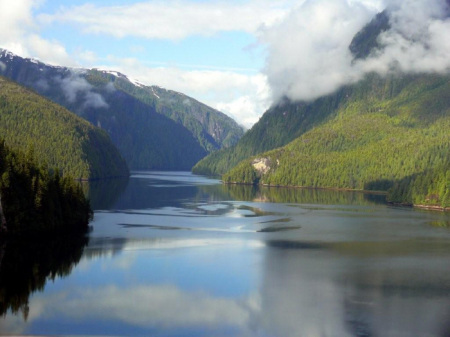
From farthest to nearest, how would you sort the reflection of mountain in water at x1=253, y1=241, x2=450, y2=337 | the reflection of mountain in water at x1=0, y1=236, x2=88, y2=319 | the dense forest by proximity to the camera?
the dense forest → the reflection of mountain in water at x1=0, y1=236, x2=88, y2=319 → the reflection of mountain in water at x1=253, y1=241, x2=450, y2=337

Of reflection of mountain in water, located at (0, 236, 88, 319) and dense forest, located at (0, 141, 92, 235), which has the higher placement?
dense forest, located at (0, 141, 92, 235)

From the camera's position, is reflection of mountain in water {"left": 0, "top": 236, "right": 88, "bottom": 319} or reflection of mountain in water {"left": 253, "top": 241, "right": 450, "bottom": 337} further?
reflection of mountain in water {"left": 0, "top": 236, "right": 88, "bottom": 319}

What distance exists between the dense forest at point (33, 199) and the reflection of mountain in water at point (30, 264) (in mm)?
4132

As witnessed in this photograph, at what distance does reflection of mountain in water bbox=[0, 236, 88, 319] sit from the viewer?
59.7 meters

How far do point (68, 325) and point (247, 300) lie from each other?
1646 centimetres

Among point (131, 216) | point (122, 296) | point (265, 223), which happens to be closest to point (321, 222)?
point (265, 223)

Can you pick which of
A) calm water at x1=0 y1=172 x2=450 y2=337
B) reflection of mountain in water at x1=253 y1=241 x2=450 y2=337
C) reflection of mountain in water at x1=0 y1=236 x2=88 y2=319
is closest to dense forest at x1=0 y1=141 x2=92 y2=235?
reflection of mountain in water at x1=0 y1=236 x2=88 y2=319

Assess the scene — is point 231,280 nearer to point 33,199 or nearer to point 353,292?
point 353,292

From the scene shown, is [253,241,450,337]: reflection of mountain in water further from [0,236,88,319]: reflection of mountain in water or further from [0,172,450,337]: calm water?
[0,236,88,319]: reflection of mountain in water

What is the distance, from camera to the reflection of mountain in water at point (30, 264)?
59734 mm

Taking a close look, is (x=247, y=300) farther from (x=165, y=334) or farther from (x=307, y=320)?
(x=165, y=334)

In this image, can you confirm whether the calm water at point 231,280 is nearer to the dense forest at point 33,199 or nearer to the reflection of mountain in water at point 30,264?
the reflection of mountain in water at point 30,264

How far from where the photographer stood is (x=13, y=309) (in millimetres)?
55812

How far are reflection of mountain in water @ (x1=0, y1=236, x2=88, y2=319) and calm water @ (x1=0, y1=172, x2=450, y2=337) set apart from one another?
0.14 m
